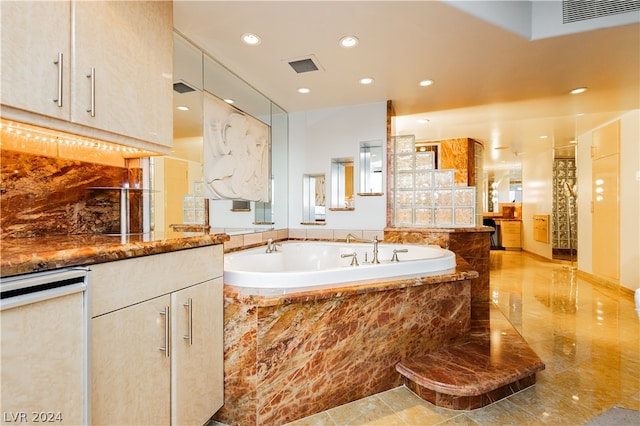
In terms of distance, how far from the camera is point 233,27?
206cm

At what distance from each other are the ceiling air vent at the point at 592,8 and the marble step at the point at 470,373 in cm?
233

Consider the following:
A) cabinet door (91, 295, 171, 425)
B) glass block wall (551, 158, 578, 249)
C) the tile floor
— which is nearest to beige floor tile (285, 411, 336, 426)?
the tile floor

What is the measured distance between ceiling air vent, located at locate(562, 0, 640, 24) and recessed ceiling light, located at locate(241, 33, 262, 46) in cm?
215

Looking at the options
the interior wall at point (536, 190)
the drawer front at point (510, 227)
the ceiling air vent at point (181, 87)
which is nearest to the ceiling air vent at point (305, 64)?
the ceiling air vent at point (181, 87)

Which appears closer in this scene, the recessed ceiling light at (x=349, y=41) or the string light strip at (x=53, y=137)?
the string light strip at (x=53, y=137)

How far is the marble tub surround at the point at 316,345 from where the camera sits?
1.48m

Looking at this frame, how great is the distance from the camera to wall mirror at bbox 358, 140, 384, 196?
3625 millimetres

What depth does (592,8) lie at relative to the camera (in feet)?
6.81

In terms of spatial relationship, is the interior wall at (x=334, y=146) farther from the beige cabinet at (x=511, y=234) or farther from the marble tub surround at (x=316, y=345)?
the beige cabinet at (x=511, y=234)

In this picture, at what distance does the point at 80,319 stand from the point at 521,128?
5.57 meters

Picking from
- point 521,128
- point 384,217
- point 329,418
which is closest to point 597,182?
point 521,128

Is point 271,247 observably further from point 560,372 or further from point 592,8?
point 592,8

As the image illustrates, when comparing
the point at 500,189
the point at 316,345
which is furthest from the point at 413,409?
the point at 500,189

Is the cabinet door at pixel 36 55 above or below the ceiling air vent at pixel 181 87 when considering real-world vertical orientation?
below
